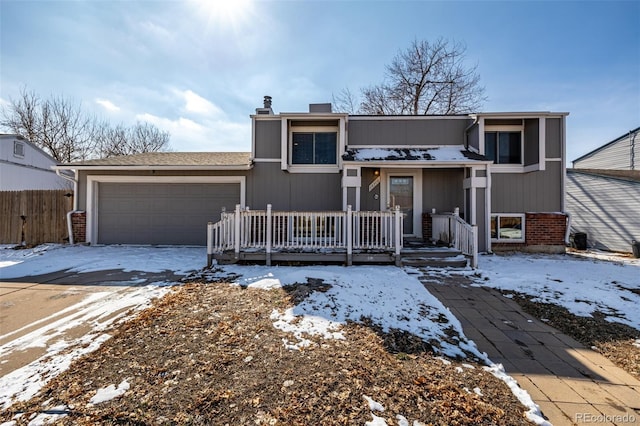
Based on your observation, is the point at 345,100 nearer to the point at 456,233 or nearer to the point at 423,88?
the point at 423,88

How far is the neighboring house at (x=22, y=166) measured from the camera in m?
13.7

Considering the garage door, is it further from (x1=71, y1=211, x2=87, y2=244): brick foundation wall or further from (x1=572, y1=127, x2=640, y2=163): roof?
(x1=572, y1=127, x2=640, y2=163): roof

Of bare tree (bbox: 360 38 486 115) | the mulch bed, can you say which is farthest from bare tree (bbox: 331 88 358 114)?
the mulch bed

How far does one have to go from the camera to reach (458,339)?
3148mm

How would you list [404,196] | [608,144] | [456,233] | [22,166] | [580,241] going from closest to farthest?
[456,233] < [404,196] < [580,241] < [22,166] < [608,144]

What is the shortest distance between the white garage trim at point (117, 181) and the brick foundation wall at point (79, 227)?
0.45 feet

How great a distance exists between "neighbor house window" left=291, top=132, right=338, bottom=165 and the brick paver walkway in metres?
6.22

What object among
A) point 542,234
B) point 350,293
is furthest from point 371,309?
point 542,234

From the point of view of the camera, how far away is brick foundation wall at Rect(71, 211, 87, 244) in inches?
360

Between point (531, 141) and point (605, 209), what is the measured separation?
4.95m

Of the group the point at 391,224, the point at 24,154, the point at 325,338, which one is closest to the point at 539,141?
Result: the point at 391,224

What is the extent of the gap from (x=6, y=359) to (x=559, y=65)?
14607 mm

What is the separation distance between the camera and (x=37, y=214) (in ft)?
30.5

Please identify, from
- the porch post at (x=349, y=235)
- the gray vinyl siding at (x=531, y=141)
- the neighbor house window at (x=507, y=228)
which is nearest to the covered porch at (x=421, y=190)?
the neighbor house window at (x=507, y=228)
